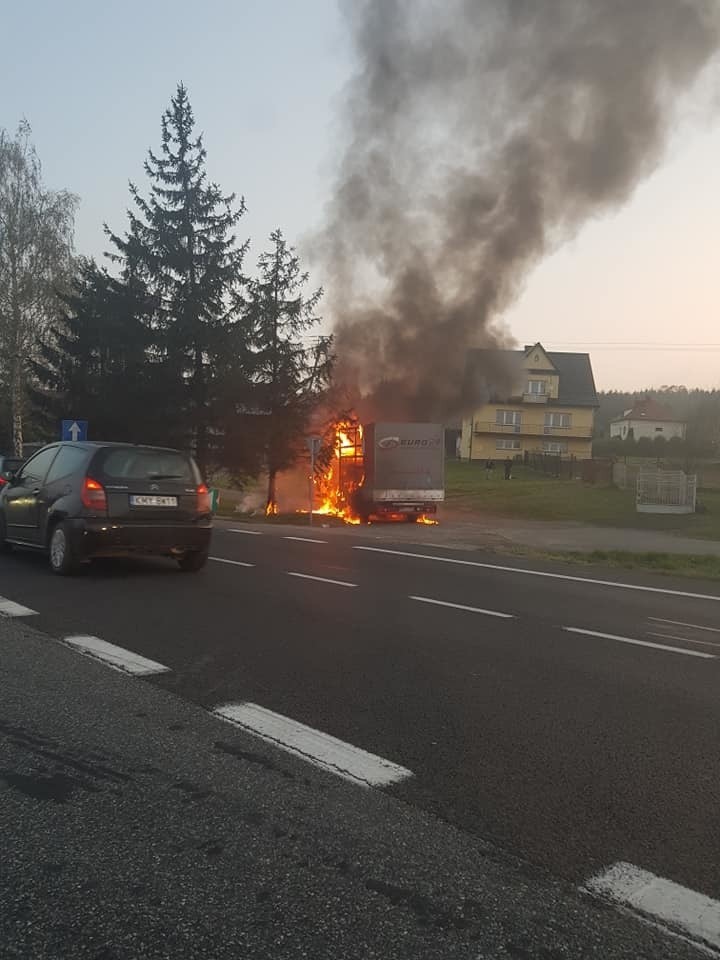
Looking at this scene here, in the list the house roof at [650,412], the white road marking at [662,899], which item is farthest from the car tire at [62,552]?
the house roof at [650,412]

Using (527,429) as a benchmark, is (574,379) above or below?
above

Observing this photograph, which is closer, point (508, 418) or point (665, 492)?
point (665, 492)

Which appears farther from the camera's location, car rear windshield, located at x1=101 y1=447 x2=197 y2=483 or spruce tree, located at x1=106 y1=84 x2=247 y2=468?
spruce tree, located at x1=106 y1=84 x2=247 y2=468

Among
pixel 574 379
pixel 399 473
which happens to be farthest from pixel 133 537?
pixel 574 379

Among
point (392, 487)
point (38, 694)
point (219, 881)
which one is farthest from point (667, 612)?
point (392, 487)

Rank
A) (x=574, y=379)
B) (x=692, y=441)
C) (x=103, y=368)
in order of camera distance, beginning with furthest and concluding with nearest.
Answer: (x=574, y=379)
(x=692, y=441)
(x=103, y=368)

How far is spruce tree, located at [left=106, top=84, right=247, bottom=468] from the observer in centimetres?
2672

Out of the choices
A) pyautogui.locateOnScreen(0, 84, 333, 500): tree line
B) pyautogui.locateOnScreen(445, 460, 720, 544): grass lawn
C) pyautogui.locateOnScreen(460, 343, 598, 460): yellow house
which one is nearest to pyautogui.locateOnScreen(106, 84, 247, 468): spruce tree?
pyautogui.locateOnScreen(0, 84, 333, 500): tree line

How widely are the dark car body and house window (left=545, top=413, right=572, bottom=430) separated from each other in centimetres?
5151

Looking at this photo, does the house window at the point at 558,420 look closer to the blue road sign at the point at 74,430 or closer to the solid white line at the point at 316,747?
the blue road sign at the point at 74,430

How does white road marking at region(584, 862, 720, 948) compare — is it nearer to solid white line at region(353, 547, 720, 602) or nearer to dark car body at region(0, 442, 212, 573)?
dark car body at region(0, 442, 212, 573)

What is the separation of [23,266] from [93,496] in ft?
91.7

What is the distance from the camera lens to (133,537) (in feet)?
28.7

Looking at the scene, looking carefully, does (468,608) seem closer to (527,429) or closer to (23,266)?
(23,266)
